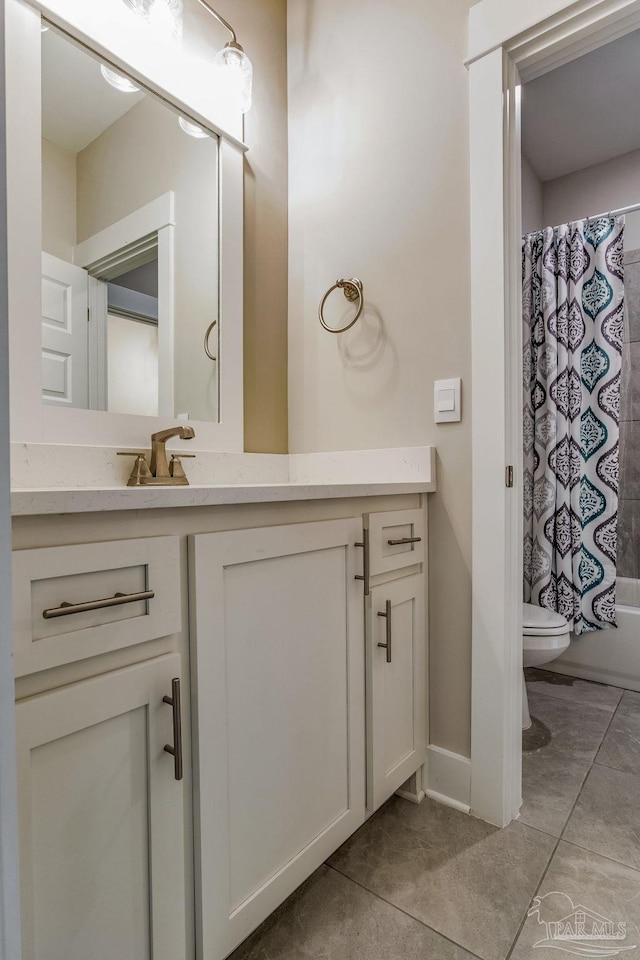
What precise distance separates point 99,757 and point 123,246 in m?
1.16

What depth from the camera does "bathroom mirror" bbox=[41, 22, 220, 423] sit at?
46.0 inches

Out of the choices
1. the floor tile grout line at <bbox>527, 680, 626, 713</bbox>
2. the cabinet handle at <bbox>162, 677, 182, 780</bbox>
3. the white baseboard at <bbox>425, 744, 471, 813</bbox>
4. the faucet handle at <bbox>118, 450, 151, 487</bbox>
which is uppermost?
the faucet handle at <bbox>118, 450, 151, 487</bbox>

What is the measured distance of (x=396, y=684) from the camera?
1274 millimetres

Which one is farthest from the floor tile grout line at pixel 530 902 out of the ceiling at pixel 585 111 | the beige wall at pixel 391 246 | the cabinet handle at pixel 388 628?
the ceiling at pixel 585 111

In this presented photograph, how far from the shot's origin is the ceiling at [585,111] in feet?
7.12

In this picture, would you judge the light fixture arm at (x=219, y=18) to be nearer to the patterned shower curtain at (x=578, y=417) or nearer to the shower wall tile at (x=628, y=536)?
the patterned shower curtain at (x=578, y=417)

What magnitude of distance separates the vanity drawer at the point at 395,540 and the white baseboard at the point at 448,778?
54cm

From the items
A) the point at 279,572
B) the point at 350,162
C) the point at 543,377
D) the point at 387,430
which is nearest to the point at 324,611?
the point at 279,572

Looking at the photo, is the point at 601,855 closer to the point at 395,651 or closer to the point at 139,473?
the point at 395,651

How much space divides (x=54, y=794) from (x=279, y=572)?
0.47 meters

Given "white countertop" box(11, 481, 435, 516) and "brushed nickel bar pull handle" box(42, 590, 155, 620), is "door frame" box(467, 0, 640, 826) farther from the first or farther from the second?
"brushed nickel bar pull handle" box(42, 590, 155, 620)

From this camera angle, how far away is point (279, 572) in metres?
0.96

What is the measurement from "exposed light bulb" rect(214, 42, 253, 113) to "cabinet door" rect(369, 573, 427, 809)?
4.91 ft

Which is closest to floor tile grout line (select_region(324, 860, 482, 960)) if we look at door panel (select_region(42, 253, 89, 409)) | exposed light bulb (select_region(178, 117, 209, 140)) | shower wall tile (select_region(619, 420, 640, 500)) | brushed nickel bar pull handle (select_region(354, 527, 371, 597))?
brushed nickel bar pull handle (select_region(354, 527, 371, 597))
